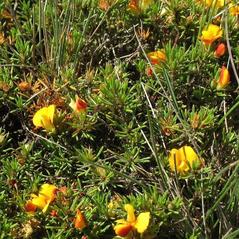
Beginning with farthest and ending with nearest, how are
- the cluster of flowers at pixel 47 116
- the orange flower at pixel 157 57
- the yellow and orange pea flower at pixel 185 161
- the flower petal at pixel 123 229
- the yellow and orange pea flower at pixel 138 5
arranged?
1. the yellow and orange pea flower at pixel 138 5
2. the orange flower at pixel 157 57
3. the cluster of flowers at pixel 47 116
4. the yellow and orange pea flower at pixel 185 161
5. the flower petal at pixel 123 229

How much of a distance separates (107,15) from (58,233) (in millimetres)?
882

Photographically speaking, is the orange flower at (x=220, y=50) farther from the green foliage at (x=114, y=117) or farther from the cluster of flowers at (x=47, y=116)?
the cluster of flowers at (x=47, y=116)

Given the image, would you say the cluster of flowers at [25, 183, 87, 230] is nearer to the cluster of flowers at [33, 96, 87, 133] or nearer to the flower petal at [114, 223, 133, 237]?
the flower petal at [114, 223, 133, 237]

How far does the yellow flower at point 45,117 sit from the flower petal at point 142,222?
1.47 feet

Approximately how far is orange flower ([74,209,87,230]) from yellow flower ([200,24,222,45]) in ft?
2.51

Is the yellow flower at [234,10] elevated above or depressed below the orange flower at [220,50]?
above

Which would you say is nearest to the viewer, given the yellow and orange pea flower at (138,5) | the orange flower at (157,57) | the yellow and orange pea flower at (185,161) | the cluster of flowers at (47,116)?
the yellow and orange pea flower at (185,161)

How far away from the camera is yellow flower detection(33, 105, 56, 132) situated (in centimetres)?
197

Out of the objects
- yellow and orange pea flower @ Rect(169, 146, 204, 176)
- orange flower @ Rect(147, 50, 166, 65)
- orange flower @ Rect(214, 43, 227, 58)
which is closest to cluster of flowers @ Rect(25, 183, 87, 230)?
yellow and orange pea flower @ Rect(169, 146, 204, 176)

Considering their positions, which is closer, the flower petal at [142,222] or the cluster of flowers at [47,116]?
the flower petal at [142,222]

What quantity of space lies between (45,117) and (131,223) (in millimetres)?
468

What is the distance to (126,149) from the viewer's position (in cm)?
196

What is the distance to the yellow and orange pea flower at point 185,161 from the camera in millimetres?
1854

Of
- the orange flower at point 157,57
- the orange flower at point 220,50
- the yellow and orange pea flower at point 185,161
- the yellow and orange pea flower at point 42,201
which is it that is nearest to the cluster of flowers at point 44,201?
the yellow and orange pea flower at point 42,201
